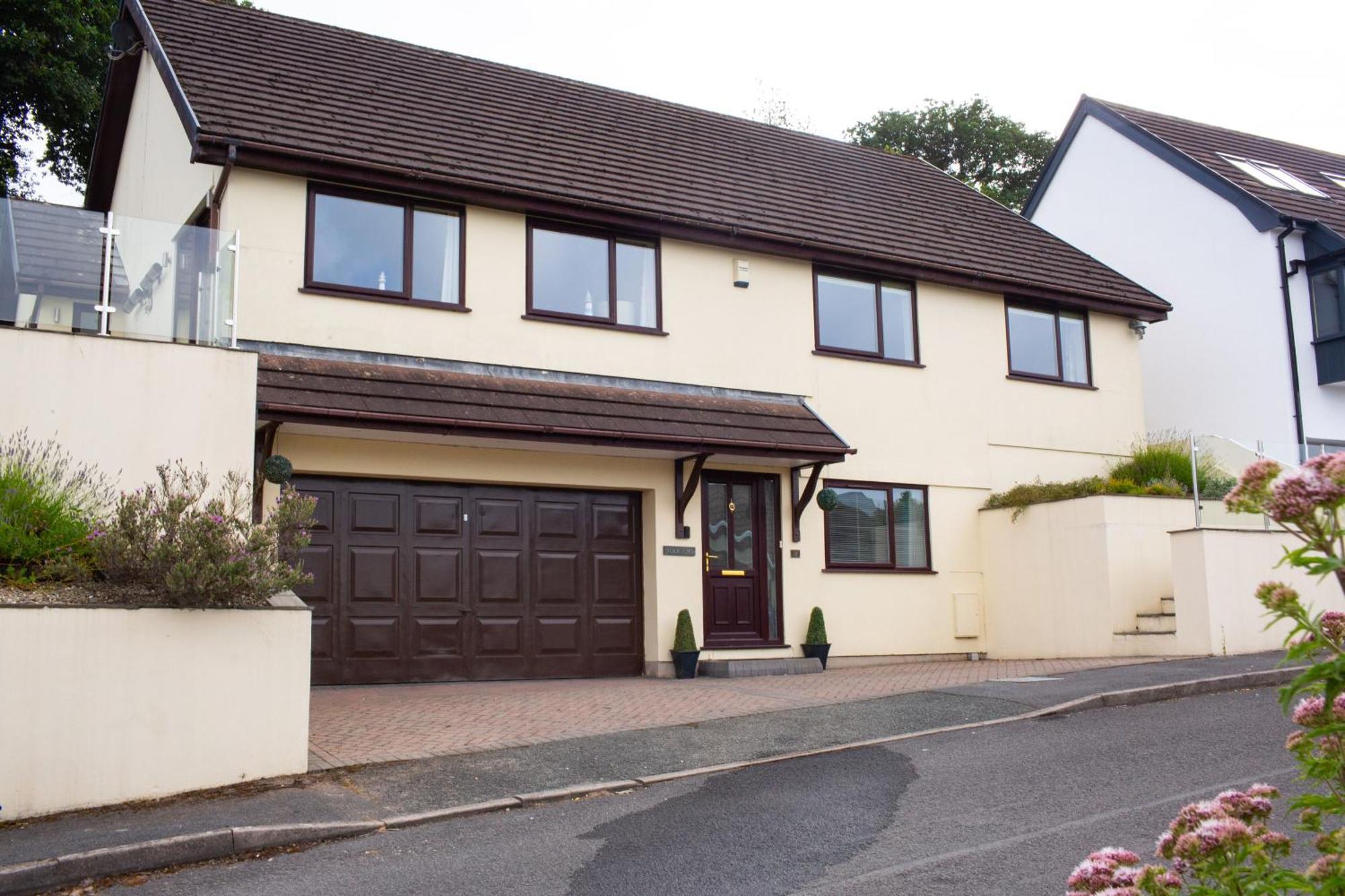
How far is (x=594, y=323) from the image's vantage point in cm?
1516

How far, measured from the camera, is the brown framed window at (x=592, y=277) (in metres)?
15.0

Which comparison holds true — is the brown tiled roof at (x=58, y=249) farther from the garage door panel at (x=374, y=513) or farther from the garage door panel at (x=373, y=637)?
the garage door panel at (x=373, y=637)

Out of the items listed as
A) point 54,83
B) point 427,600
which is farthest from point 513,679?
point 54,83

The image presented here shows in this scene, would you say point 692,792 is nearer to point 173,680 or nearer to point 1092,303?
point 173,680

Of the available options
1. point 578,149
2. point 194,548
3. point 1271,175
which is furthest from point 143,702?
point 1271,175

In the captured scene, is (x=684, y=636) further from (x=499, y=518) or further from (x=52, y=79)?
(x=52, y=79)

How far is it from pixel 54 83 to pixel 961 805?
24.9 meters

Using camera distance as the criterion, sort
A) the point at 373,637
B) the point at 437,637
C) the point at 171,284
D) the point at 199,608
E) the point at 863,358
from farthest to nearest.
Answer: the point at 863,358 < the point at 437,637 < the point at 373,637 < the point at 171,284 < the point at 199,608

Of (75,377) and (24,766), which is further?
(75,377)

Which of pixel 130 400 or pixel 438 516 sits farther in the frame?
pixel 438 516

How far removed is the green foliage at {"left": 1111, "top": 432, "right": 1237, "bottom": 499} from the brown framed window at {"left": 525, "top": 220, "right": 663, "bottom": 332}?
24.7 feet

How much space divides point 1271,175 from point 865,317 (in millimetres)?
11207

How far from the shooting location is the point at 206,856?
7082mm

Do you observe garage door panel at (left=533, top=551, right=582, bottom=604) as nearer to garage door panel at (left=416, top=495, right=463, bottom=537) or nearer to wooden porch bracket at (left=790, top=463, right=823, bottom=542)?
garage door panel at (left=416, top=495, right=463, bottom=537)
